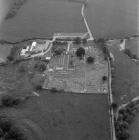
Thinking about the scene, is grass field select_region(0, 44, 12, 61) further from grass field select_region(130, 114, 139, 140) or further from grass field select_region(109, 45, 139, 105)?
grass field select_region(130, 114, 139, 140)

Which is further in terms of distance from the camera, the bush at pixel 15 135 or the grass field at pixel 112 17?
the grass field at pixel 112 17

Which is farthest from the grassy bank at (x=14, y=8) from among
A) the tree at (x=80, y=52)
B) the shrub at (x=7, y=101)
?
the shrub at (x=7, y=101)

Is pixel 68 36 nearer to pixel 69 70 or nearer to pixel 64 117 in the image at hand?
pixel 69 70

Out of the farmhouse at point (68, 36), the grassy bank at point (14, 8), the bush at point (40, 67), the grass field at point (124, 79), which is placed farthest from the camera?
the grassy bank at point (14, 8)

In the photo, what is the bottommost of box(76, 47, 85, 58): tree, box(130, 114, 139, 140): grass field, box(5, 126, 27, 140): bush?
box(5, 126, 27, 140): bush

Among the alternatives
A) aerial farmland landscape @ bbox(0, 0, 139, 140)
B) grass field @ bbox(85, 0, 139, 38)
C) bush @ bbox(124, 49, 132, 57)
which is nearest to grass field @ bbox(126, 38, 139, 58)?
aerial farmland landscape @ bbox(0, 0, 139, 140)

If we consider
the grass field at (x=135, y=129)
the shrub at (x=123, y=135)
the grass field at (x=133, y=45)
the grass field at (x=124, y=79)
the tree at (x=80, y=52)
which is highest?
the grass field at (x=133, y=45)

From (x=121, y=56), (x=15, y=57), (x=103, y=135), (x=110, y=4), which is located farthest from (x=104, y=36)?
(x=103, y=135)

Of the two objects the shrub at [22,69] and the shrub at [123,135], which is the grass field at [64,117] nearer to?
the shrub at [123,135]

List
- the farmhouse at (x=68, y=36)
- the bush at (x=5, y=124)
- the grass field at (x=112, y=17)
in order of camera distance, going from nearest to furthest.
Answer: the bush at (x=5, y=124)
the farmhouse at (x=68, y=36)
the grass field at (x=112, y=17)

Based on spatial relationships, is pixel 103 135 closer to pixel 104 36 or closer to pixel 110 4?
pixel 104 36
